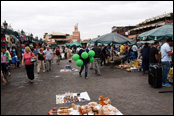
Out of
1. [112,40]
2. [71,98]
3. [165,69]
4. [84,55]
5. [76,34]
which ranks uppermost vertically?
[76,34]

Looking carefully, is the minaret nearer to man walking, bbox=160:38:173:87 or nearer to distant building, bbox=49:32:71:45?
distant building, bbox=49:32:71:45

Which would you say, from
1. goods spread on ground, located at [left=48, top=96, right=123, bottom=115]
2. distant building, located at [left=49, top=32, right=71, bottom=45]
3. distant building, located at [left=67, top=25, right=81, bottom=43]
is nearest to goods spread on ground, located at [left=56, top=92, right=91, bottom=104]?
goods spread on ground, located at [left=48, top=96, right=123, bottom=115]

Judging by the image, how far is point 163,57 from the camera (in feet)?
20.6

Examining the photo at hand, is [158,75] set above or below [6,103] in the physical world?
above

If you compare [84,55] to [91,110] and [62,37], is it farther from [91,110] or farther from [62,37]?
[62,37]

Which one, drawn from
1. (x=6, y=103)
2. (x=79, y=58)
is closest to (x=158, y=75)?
(x=79, y=58)

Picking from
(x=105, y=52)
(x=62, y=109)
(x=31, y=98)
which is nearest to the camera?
(x=62, y=109)

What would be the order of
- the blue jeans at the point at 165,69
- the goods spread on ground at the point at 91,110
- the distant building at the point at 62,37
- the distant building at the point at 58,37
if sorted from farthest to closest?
the distant building at the point at 58,37, the distant building at the point at 62,37, the blue jeans at the point at 165,69, the goods spread on ground at the point at 91,110

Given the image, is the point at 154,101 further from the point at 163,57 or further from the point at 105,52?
the point at 105,52

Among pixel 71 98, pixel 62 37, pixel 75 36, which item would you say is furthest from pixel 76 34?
pixel 71 98

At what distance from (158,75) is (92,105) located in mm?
3511

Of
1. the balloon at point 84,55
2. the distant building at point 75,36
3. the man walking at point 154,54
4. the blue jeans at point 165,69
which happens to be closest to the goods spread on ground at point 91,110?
the blue jeans at point 165,69

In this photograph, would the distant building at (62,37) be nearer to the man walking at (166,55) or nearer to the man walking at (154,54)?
the man walking at (154,54)

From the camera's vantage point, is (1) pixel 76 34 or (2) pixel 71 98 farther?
(1) pixel 76 34
